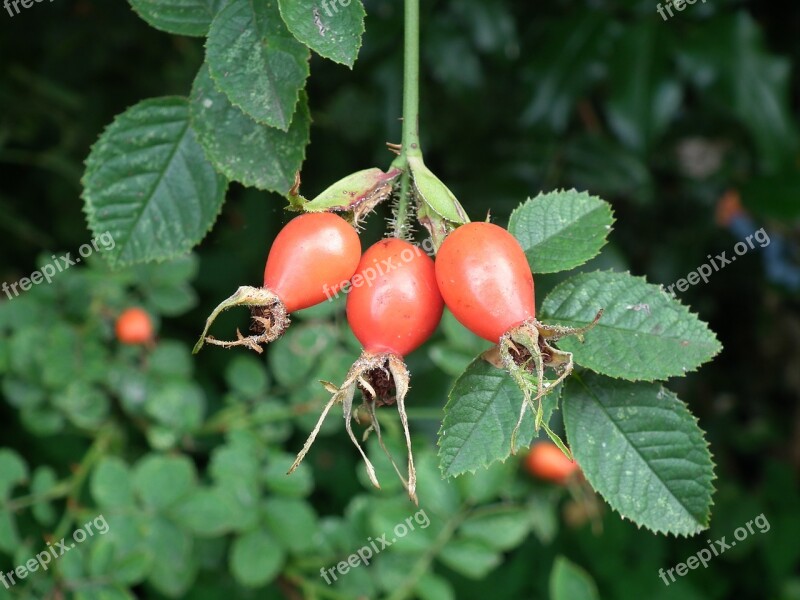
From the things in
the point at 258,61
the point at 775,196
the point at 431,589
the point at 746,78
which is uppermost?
the point at 258,61

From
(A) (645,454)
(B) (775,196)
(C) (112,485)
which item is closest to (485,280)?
(A) (645,454)

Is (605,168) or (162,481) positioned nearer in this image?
(162,481)

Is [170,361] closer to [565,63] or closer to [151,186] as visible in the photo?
[151,186]

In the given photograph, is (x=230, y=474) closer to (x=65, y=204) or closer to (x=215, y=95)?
(x=215, y=95)

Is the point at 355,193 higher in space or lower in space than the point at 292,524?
higher

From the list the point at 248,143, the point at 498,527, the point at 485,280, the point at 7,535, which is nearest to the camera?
the point at 485,280

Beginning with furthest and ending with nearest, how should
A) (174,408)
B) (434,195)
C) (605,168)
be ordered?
(605,168) < (174,408) < (434,195)
